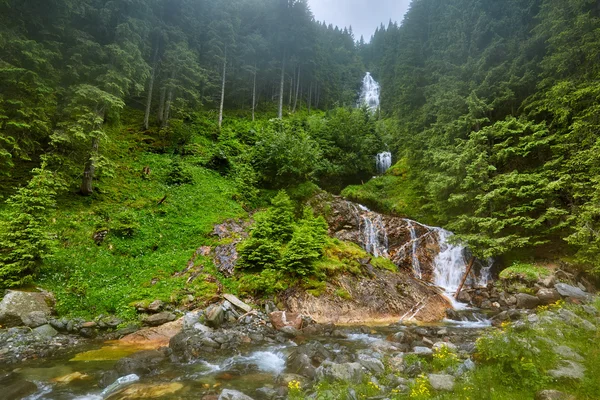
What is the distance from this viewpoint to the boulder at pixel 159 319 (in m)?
9.75

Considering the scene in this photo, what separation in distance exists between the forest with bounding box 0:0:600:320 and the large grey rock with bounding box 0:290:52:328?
1.61 feet

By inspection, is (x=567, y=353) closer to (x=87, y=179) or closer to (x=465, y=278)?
(x=465, y=278)

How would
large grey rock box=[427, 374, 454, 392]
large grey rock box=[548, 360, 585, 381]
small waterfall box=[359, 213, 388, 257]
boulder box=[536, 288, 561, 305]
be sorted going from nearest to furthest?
large grey rock box=[548, 360, 585, 381]
large grey rock box=[427, 374, 454, 392]
boulder box=[536, 288, 561, 305]
small waterfall box=[359, 213, 388, 257]

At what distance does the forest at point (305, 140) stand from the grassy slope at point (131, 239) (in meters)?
0.13

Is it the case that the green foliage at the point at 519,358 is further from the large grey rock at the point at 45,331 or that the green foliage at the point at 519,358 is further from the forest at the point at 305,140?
the large grey rock at the point at 45,331

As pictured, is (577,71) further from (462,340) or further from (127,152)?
(127,152)

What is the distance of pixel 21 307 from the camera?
8.92m

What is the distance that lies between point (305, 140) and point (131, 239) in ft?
45.5

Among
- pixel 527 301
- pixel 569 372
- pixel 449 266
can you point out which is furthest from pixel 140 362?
pixel 449 266

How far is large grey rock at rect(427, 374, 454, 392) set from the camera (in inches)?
189

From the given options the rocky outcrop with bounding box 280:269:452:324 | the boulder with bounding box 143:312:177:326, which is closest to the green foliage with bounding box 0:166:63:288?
the boulder with bounding box 143:312:177:326

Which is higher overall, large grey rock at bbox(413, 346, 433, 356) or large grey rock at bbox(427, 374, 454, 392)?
large grey rock at bbox(427, 374, 454, 392)

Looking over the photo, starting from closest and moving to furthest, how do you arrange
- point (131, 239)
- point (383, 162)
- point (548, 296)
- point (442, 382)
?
point (442, 382)
point (548, 296)
point (131, 239)
point (383, 162)

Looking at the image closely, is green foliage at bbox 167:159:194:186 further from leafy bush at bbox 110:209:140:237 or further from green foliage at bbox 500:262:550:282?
green foliage at bbox 500:262:550:282
